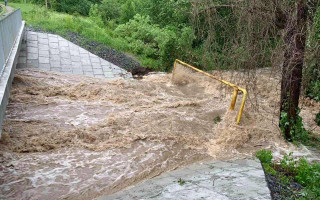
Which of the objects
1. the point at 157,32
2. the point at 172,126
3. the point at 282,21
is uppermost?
the point at 282,21

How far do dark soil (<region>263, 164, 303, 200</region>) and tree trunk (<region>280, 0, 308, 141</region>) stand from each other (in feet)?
7.16

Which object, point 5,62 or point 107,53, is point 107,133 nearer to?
point 5,62

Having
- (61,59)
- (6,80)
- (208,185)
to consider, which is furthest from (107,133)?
(61,59)

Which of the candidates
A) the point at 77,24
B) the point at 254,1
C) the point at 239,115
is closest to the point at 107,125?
the point at 239,115

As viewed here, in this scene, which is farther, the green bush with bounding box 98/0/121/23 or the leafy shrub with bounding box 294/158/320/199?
the green bush with bounding box 98/0/121/23

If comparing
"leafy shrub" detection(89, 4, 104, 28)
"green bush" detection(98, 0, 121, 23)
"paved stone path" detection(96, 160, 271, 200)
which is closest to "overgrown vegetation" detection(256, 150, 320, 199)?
"paved stone path" detection(96, 160, 271, 200)

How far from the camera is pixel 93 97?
1198cm

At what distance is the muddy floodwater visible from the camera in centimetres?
Result: 682

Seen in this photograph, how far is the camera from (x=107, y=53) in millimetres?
17328

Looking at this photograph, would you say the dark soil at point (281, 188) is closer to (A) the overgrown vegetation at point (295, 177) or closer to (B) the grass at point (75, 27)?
(A) the overgrown vegetation at point (295, 177)

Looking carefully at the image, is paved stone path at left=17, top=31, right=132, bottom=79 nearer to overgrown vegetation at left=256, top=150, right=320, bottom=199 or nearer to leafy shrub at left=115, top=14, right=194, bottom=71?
leafy shrub at left=115, top=14, right=194, bottom=71

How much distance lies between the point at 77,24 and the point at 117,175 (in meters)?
14.7

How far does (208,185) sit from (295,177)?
198 centimetres

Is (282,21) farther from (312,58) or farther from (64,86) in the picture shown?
(64,86)
